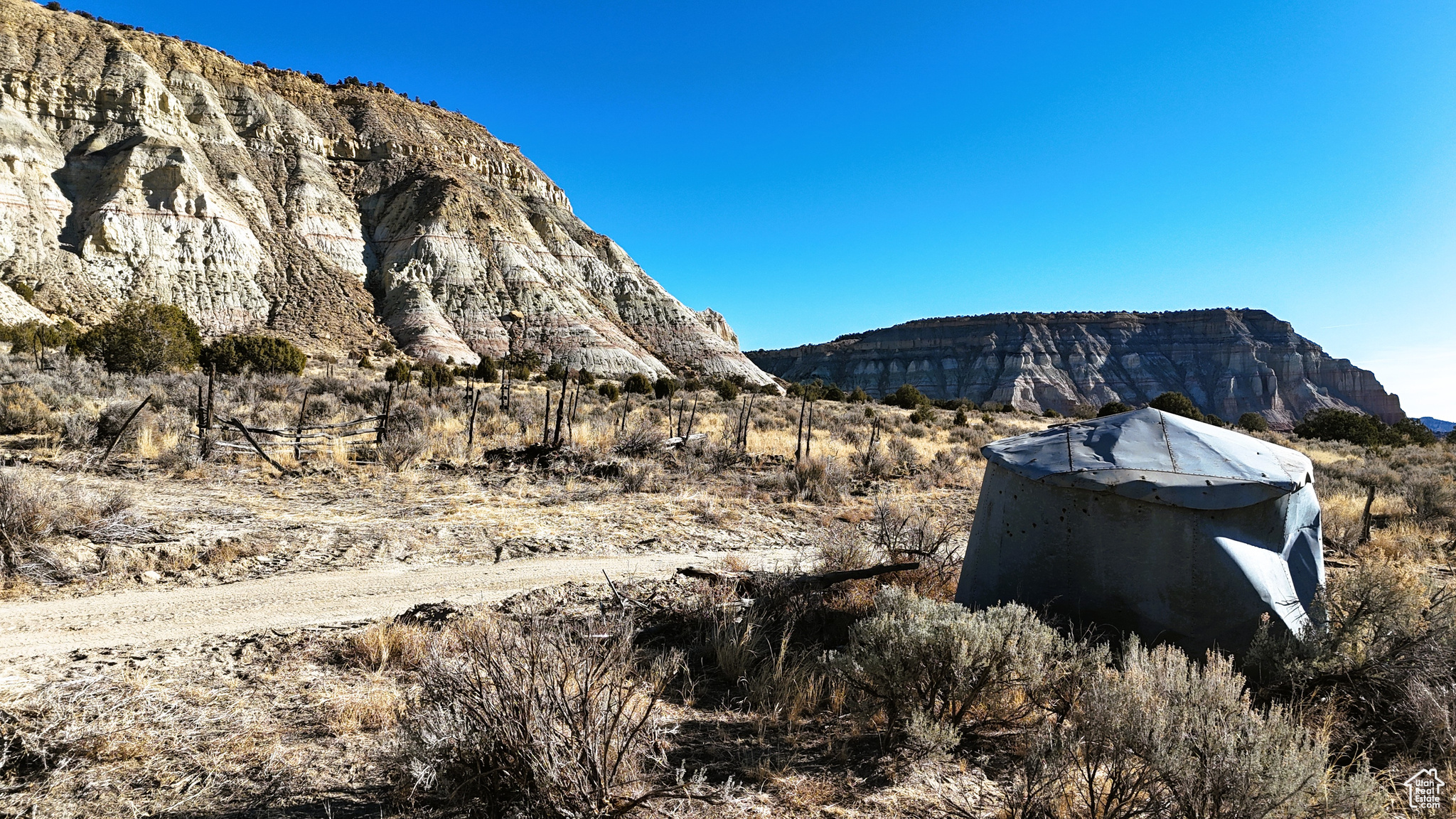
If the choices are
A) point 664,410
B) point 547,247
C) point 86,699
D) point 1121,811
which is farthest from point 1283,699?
point 547,247

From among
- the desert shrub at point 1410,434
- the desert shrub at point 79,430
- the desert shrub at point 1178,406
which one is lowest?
the desert shrub at point 79,430

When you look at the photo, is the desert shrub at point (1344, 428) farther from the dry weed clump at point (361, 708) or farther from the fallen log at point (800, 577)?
the dry weed clump at point (361, 708)

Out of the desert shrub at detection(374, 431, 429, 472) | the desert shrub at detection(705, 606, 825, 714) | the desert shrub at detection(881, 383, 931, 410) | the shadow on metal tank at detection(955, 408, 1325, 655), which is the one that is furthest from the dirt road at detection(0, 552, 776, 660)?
the desert shrub at detection(881, 383, 931, 410)

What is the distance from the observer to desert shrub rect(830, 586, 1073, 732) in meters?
3.62

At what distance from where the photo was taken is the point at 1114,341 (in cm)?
9894

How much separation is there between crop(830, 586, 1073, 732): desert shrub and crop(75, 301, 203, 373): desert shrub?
28.3 meters

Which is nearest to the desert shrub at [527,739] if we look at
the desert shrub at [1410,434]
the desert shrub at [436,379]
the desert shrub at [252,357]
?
the desert shrub at [436,379]

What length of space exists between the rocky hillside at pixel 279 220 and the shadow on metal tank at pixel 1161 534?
1802 inches

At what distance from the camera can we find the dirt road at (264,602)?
15.5 feet

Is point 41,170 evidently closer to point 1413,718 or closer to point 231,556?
point 231,556

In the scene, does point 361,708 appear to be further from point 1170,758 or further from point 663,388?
point 663,388

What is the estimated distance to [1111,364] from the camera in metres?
96.4

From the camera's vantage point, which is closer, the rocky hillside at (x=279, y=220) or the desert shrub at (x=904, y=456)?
the desert shrub at (x=904, y=456)

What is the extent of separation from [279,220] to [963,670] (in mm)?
67139
